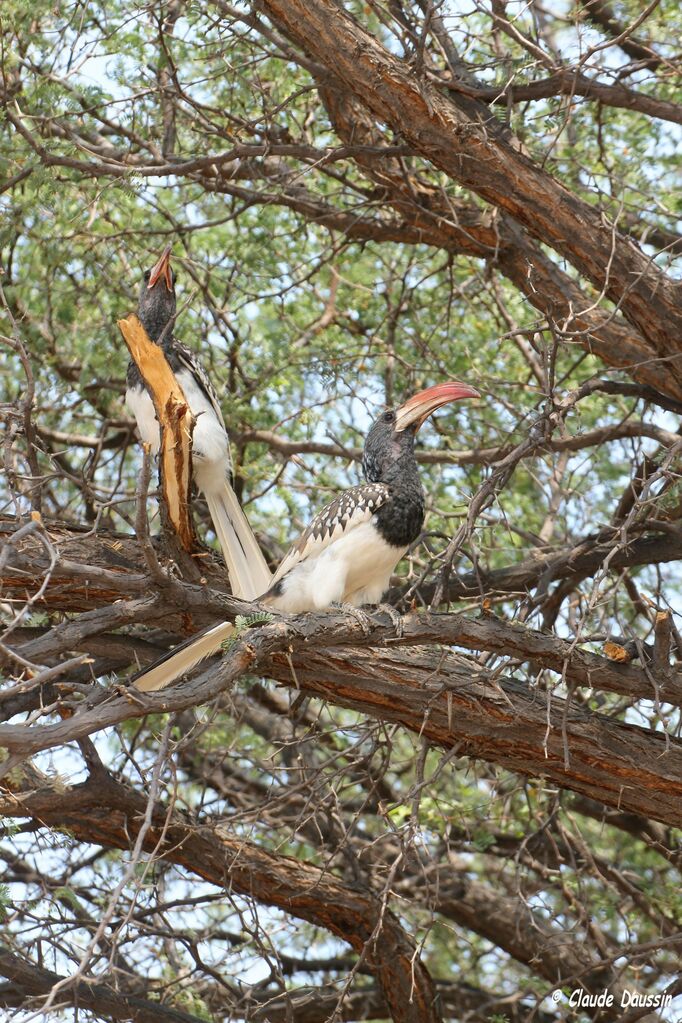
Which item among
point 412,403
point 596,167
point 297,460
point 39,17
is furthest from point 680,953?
point 39,17

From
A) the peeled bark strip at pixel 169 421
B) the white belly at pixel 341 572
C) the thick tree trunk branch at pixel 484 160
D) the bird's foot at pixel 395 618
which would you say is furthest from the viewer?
the white belly at pixel 341 572

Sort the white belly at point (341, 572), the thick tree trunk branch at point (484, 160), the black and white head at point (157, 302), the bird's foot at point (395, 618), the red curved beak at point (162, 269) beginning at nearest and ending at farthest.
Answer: the bird's foot at point (395, 618) < the thick tree trunk branch at point (484, 160) < the white belly at point (341, 572) < the red curved beak at point (162, 269) < the black and white head at point (157, 302)

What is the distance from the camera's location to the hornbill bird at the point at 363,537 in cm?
345

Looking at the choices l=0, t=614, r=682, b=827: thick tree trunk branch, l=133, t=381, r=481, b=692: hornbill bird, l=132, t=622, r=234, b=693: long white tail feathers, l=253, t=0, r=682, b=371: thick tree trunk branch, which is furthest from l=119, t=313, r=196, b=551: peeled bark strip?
l=253, t=0, r=682, b=371: thick tree trunk branch

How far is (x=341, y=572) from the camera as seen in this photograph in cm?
344

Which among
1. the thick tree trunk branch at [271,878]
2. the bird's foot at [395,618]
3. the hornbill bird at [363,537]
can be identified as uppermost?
the hornbill bird at [363,537]

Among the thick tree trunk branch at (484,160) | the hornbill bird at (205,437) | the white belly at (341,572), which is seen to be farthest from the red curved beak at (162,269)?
the white belly at (341,572)

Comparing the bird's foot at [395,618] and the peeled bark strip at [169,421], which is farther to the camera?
the bird's foot at [395,618]

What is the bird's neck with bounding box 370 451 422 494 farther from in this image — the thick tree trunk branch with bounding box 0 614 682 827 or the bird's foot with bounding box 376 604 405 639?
the thick tree trunk branch with bounding box 0 614 682 827

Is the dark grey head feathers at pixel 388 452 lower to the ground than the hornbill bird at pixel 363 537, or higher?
higher

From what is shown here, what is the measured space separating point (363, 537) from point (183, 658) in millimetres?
624

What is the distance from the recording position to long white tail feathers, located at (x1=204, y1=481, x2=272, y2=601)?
368cm

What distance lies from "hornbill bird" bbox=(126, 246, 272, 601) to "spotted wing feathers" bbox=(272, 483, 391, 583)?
6.2 inches

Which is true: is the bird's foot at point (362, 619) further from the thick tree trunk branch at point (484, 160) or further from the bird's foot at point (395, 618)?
the thick tree trunk branch at point (484, 160)
